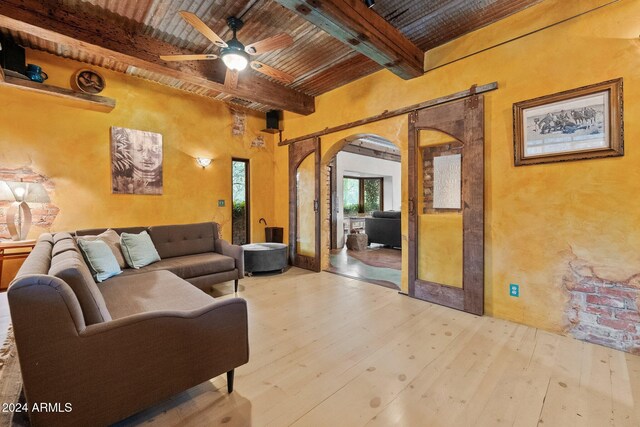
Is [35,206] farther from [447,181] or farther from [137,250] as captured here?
[447,181]

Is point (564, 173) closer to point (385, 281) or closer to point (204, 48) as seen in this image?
point (385, 281)

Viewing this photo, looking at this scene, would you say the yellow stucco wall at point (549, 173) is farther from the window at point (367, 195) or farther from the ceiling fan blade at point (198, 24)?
the window at point (367, 195)

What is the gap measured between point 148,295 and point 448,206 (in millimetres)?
3382

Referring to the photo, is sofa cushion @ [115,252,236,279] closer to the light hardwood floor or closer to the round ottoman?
the round ottoman

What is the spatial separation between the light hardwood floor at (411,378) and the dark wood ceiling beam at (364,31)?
9.07ft

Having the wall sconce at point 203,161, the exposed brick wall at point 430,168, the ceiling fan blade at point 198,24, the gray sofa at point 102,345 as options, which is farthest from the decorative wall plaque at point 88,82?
the exposed brick wall at point 430,168

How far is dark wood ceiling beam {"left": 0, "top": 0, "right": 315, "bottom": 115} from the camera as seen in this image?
247 centimetres

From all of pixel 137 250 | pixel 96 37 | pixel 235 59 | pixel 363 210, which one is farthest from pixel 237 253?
pixel 363 210

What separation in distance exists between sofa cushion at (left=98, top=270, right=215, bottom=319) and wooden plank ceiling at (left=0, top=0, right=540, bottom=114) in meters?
2.42

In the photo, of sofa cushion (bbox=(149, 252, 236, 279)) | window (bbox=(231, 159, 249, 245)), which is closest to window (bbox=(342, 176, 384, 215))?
window (bbox=(231, 159, 249, 245))

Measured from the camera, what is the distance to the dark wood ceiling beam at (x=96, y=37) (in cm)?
247

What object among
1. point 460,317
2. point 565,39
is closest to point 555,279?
point 460,317

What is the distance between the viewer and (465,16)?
2838 millimetres

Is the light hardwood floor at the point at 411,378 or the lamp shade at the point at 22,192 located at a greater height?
the lamp shade at the point at 22,192
